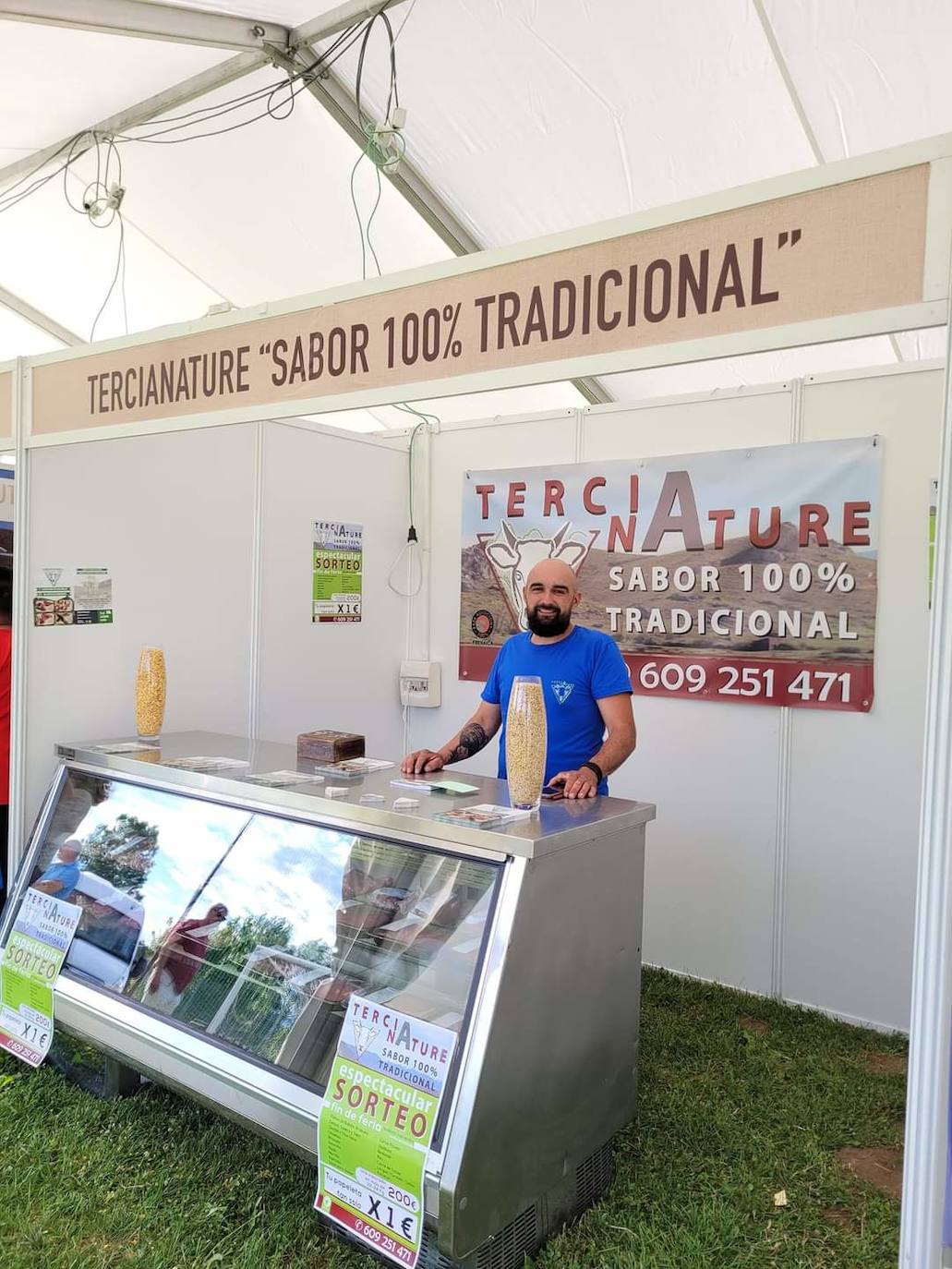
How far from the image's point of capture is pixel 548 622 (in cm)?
286

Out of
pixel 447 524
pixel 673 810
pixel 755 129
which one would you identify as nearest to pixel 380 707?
pixel 447 524

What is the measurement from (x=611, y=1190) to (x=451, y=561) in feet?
9.79

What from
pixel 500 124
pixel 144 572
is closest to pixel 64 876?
pixel 144 572

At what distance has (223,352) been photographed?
2.29 metres

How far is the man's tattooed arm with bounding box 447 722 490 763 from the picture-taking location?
283cm

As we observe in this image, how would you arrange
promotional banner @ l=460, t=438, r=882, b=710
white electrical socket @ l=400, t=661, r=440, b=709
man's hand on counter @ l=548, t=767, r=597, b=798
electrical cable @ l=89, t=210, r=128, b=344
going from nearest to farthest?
man's hand on counter @ l=548, t=767, r=597, b=798, promotional banner @ l=460, t=438, r=882, b=710, white electrical socket @ l=400, t=661, r=440, b=709, electrical cable @ l=89, t=210, r=128, b=344

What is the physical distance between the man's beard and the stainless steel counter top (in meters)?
0.56

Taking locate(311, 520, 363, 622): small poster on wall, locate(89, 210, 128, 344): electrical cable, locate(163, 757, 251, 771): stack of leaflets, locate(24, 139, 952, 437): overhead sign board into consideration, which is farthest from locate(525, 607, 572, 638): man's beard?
locate(89, 210, 128, 344): electrical cable

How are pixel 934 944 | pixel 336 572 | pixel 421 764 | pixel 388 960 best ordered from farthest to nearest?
Result: pixel 336 572, pixel 421 764, pixel 388 960, pixel 934 944

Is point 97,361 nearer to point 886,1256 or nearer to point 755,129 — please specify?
point 755,129

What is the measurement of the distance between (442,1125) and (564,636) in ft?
5.04

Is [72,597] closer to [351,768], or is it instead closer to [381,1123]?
[351,768]

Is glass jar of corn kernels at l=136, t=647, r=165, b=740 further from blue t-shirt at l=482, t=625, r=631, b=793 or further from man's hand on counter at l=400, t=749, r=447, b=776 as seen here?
blue t-shirt at l=482, t=625, r=631, b=793

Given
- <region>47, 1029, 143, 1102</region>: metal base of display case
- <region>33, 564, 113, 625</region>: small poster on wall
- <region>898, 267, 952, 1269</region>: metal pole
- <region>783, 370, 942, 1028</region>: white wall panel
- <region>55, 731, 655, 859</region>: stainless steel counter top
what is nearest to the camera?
<region>898, 267, 952, 1269</region>: metal pole
